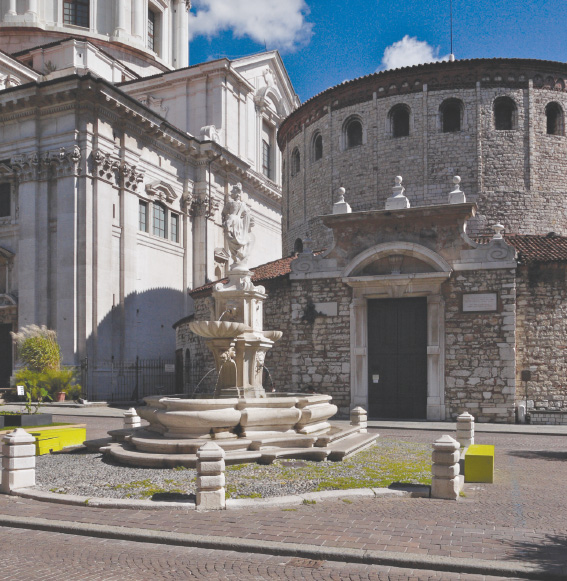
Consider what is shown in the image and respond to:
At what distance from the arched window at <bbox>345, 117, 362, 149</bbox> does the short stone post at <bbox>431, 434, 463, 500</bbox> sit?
21.5 metres

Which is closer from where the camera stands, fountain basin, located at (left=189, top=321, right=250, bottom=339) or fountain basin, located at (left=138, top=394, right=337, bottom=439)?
fountain basin, located at (left=138, top=394, right=337, bottom=439)

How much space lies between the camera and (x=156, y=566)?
641 centimetres

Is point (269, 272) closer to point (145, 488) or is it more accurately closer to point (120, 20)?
A: point (145, 488)

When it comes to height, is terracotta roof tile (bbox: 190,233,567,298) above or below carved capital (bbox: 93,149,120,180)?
below

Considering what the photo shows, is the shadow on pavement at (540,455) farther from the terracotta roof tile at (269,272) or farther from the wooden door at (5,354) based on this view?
the wooden door at (5,354)

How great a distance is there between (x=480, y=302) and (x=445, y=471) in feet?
44.0

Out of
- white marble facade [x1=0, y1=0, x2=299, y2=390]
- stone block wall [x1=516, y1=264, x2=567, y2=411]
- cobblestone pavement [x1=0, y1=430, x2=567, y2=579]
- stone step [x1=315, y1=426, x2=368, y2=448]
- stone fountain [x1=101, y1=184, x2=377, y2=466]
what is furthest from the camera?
white marble facade [x1=0, y1=0, x2=299, y2=390]

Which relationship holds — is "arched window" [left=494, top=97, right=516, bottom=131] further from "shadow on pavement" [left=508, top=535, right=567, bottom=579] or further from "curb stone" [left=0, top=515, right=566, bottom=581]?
"curb stone" [left=0, top=515, right=566, bottom=581]

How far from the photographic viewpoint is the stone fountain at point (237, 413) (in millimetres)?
11281

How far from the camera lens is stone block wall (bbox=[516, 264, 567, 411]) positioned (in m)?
21.1

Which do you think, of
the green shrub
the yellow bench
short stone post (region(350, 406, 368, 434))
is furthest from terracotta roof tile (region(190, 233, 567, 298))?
the yellow bench

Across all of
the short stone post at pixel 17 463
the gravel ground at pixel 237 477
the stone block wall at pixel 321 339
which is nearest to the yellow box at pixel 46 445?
the gravel ground at pixel 237 477

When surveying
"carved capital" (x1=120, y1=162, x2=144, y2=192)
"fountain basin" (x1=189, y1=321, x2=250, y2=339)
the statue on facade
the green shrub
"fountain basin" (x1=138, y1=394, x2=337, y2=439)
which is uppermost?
"carved capital" (x1=120, y1=162, x2=144, y2=192)

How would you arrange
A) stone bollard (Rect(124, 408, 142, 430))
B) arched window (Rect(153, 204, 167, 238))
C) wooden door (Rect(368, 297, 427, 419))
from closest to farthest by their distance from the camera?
1. stone bollard (Rect(124, 408, 142, 430))
2. wooden door (Rect(368, 297, 427, 419))
3. arched window (Rect(153, 204, 167, 238))
